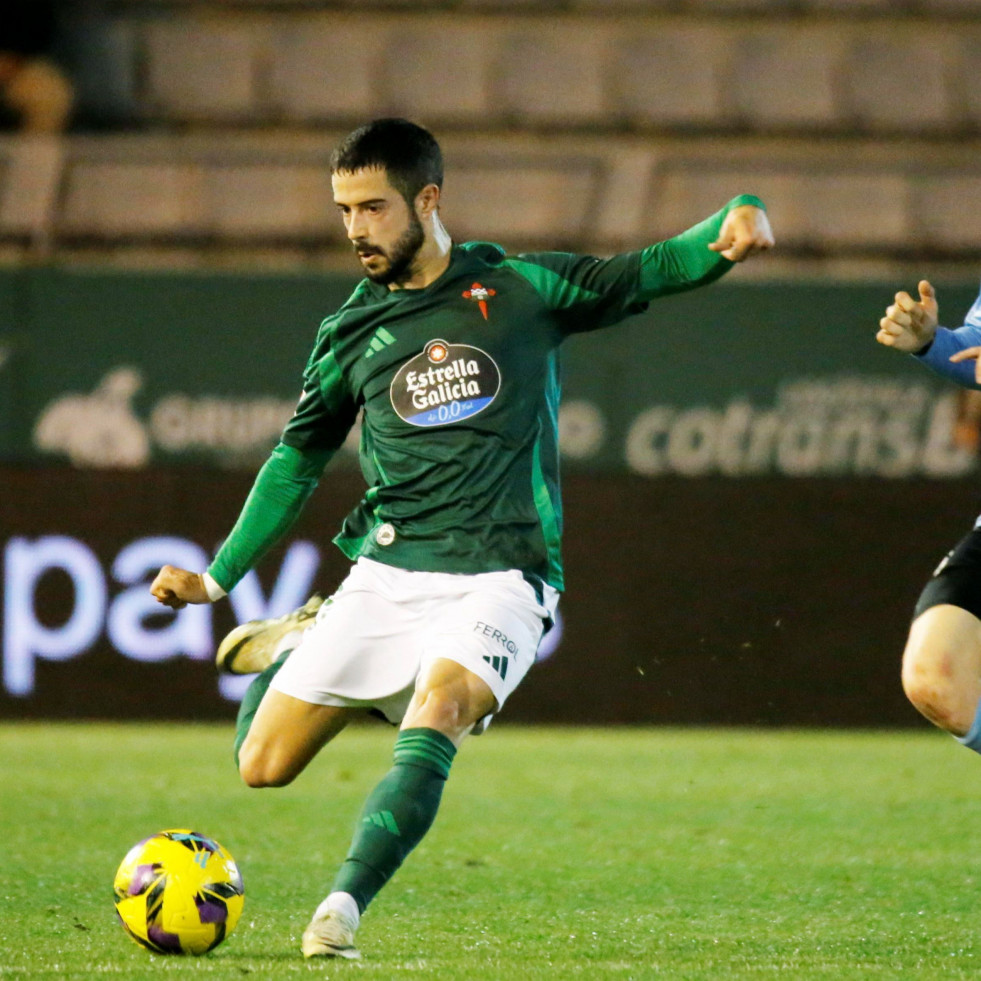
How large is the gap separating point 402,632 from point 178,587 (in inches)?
27.0

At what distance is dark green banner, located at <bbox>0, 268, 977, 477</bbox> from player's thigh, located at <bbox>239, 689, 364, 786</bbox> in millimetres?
7449

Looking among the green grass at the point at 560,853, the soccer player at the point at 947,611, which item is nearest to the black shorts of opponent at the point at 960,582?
the soccer player at the point at 947,611

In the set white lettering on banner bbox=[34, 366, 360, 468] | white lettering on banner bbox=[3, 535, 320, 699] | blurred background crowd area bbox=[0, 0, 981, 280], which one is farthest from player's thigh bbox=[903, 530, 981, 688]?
blurred background crowd area bbox=[0, 0, 981, 280]

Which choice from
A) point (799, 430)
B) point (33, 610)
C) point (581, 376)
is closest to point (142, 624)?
point (33, 610)

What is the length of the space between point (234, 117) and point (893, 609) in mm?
7210

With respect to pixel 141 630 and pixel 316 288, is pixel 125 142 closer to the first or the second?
pixel 316 288

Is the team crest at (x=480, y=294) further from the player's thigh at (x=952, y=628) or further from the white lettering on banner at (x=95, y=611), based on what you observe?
the white lettering on banner at (x=95, y=611)

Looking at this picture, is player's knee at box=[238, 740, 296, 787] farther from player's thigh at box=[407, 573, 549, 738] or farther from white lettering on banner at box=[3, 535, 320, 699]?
white lettering on banner at box=[3, 535, 320, 699]

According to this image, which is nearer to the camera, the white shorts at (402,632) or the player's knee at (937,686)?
the white shorts at (402,632)

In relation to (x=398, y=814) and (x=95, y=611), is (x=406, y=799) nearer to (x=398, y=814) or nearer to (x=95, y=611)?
(x=398, y=814)

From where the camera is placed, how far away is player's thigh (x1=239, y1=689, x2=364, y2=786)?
4.66 metres

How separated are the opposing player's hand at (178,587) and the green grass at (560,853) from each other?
867mm

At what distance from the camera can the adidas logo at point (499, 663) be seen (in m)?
4.41

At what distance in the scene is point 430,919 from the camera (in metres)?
4.97
